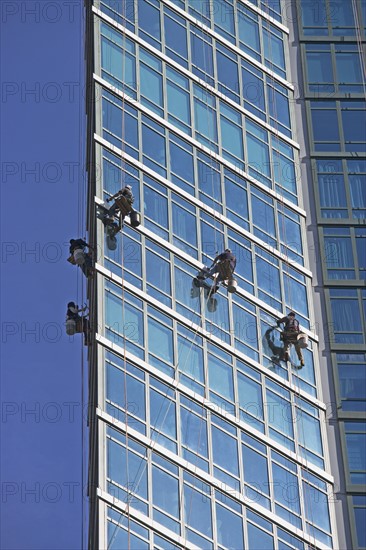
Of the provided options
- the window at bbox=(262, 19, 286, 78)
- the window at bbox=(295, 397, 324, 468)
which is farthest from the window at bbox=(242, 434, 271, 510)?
the window at bbox=(262, 19, 286, 78)

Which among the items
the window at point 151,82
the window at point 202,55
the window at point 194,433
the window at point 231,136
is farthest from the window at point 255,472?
the window at point 202,55

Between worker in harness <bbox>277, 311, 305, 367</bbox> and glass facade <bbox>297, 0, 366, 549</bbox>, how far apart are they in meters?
1.23

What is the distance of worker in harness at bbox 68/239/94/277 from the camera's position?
4780cm

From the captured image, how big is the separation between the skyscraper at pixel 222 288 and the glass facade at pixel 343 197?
0.19 feet

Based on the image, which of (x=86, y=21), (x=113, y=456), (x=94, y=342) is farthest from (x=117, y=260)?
(x=86, y=21)

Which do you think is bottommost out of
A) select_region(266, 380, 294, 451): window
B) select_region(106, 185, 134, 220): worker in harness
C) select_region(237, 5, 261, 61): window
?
select_region(266, 380, 294, 451): window

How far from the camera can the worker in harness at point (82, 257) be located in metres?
47.8

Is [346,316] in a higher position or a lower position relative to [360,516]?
higher

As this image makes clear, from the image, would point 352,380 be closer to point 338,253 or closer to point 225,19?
point 338,253

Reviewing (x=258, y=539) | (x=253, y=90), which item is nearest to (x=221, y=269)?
(x=258, y=539)

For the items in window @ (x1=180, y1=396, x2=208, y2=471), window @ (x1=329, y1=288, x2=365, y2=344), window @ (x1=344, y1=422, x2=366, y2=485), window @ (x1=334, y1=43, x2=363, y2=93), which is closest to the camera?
window @ (x1=180, y1=396, x2=208, y2=471)

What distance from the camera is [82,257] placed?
48.2 m

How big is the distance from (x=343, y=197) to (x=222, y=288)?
581 centimetres

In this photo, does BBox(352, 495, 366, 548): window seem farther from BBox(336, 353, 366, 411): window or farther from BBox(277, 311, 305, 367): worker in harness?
BBox(277, 311, 305, 367): worker in harness
